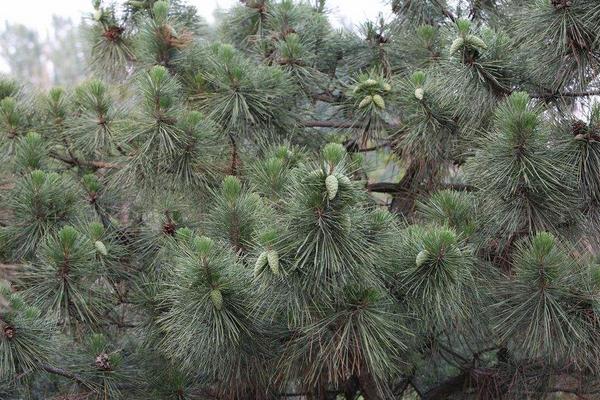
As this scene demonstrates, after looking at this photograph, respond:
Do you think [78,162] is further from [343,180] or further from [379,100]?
[343,180]

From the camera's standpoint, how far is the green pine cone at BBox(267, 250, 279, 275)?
212 cm

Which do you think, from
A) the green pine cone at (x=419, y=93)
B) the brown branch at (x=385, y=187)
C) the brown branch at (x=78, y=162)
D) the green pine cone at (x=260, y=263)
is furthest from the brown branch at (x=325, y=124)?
the green pine cone at (x=260, y=263)

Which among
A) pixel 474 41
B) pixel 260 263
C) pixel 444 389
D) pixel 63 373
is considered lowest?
pixel 444 389

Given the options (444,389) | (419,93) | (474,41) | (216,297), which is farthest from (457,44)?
(444,389)

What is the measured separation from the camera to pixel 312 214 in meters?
2.11

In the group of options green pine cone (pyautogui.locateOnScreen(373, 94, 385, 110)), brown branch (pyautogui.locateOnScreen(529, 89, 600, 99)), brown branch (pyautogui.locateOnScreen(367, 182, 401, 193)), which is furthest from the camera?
brown branch (pyautogui.locateOnScreen(367, 182, 401, 193))

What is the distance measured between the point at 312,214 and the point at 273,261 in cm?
16

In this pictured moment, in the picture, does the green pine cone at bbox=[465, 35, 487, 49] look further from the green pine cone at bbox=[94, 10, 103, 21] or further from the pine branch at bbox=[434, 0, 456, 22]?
the green pine cone at bbox=[94, 10, 103, 21]

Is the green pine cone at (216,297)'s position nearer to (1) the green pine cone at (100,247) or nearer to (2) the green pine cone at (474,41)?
(1) the green pine cone at (100,247)

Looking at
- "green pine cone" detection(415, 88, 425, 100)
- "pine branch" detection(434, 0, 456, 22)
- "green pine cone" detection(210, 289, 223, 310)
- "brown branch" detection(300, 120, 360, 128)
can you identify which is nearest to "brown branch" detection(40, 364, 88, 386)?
"green pine cone" detection(210, 289, 223, 310)

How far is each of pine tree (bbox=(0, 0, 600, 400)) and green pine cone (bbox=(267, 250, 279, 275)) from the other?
0.01 metres

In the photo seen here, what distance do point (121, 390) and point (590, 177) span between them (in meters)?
1.66

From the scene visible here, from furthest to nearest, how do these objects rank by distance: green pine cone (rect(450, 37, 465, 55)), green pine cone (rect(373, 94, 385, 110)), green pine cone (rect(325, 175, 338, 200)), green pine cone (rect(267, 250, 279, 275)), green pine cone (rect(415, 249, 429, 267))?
green pine cone (rect(373, 94, 385, 110)) → green pine cone (rect(450, 37, 465, 55)) → green pine cone (rect(415, 249, 429, 267)) → green pine cone (rect(267, 250, 279, 275)) → green pine cone (rect(325, 175, 338, 200))

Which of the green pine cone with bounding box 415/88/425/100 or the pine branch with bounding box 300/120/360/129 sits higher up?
the green pine cone with bounding box 415/88/425/100
